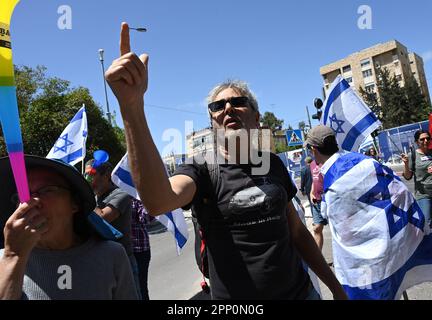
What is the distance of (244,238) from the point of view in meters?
1.71

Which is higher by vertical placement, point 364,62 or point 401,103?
point 364,62

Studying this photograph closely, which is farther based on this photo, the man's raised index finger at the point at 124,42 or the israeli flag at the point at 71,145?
the israeli flag at the point at 71,145

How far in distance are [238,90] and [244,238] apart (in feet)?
2.81

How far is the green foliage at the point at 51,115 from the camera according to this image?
53.8 ft

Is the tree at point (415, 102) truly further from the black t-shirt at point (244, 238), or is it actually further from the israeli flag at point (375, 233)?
the black t-shirt at point (244, 238)

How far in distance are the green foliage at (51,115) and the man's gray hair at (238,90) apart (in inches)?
574

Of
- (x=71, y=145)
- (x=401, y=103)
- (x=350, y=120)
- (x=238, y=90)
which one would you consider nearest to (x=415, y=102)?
(x=401, y=103)

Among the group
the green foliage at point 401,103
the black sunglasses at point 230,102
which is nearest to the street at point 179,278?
the black sunglasses at point 230,102

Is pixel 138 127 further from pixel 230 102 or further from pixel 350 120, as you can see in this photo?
pixel 350 120

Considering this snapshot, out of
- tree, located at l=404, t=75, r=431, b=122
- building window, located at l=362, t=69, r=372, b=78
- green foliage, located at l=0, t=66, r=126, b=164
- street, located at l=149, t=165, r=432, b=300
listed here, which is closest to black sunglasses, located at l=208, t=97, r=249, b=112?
street, located at l=149, t=165, r=432, b=300

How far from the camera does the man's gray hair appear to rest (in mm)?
2135

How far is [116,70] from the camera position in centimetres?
118
